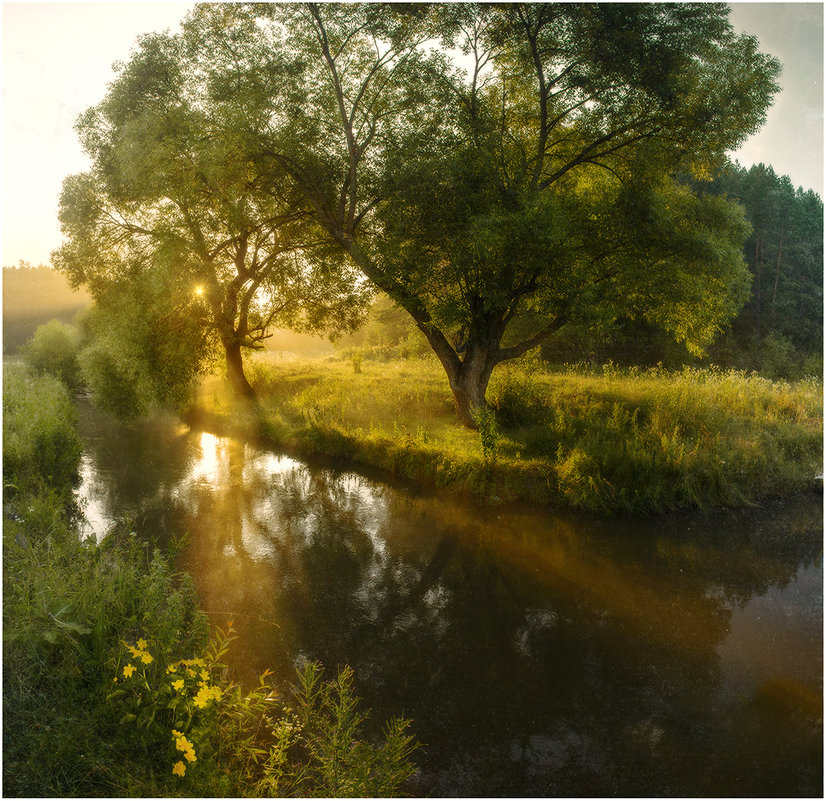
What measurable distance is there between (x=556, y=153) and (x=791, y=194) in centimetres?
3908

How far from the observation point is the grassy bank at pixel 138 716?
11.6 feet

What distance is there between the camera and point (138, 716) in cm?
389

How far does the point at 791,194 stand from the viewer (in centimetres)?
4175

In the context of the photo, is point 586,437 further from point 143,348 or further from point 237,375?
point 237,375

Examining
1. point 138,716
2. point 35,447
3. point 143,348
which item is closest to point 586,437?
point 138,716

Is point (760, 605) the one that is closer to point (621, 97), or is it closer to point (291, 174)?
point (621, 97)

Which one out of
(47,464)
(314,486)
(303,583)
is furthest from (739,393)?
(47,464)

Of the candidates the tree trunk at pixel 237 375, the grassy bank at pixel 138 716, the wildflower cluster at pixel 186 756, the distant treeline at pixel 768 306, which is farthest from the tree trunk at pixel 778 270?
the wildflower cluster at pixel 186 756

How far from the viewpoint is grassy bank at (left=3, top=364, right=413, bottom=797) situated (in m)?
3.54

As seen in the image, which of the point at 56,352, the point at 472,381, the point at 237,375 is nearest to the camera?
the point at 472,381

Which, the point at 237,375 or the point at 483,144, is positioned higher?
the point at 483,144

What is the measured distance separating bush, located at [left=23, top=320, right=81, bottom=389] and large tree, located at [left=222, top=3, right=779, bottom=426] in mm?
20110

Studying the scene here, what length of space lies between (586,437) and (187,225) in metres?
11.5

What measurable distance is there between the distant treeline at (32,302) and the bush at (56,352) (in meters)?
18.5
